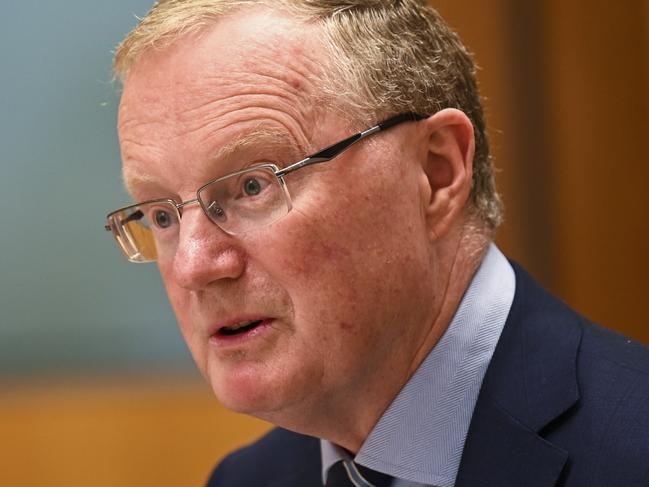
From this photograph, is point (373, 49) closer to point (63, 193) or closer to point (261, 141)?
point (261, 141)

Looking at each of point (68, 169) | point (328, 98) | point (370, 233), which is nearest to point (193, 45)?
point (328, 98)

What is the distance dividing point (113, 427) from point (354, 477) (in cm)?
152

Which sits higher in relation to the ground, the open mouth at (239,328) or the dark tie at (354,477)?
the open mouth at (239,328)

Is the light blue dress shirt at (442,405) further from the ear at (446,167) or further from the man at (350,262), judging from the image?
the ear at (446,167)

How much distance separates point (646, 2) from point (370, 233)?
4.61 ft

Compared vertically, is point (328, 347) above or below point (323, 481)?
above

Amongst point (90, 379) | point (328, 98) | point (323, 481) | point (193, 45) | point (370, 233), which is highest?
point (193, 45)

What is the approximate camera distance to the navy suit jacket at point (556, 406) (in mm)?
1362

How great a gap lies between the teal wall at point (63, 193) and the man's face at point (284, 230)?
1.56 meters

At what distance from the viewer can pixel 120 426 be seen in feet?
9.68

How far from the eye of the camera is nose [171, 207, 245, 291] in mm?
1432

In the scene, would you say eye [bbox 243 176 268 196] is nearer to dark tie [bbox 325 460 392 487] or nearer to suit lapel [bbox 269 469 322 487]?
dark tie [bbox 325 460 392 487]

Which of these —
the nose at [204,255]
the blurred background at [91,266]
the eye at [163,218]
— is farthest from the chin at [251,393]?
the blurred background at [91,266]

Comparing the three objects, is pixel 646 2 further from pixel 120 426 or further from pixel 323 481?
pixel 120 426
